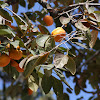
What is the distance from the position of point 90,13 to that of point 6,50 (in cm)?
Answer: 43

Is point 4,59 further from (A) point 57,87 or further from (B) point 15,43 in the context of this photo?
(A) point 57,87

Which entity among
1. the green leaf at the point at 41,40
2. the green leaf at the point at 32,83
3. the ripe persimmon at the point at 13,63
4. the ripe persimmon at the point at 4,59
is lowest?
the green leaf at the point at 32,83

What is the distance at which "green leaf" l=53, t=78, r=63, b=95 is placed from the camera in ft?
2.75

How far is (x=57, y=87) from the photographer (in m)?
0.84

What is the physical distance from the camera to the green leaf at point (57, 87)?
837mm

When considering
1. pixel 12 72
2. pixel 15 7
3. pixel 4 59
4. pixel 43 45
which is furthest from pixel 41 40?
pixel 15 7

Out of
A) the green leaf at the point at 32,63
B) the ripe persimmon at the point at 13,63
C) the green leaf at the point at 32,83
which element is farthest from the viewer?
the green leaf at the point at 32,83

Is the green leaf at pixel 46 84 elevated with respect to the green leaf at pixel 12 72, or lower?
elevated

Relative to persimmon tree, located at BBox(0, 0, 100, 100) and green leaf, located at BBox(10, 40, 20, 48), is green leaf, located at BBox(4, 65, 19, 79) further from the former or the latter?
green leaf, located at BBox(10, 40, 20, 48)

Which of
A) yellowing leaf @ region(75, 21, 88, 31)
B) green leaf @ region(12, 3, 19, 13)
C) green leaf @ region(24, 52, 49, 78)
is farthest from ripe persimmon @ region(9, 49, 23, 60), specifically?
green leaf @ region(12, 3, 19, 13)

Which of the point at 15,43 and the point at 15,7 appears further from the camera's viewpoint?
the point at 15,7

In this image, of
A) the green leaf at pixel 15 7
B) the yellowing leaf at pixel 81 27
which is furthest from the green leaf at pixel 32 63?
the green leaf at pixel 15 7

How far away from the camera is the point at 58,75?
78cm

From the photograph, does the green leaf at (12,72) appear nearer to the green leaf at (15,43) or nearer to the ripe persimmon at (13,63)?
the ripe persimmon at (13,63)
